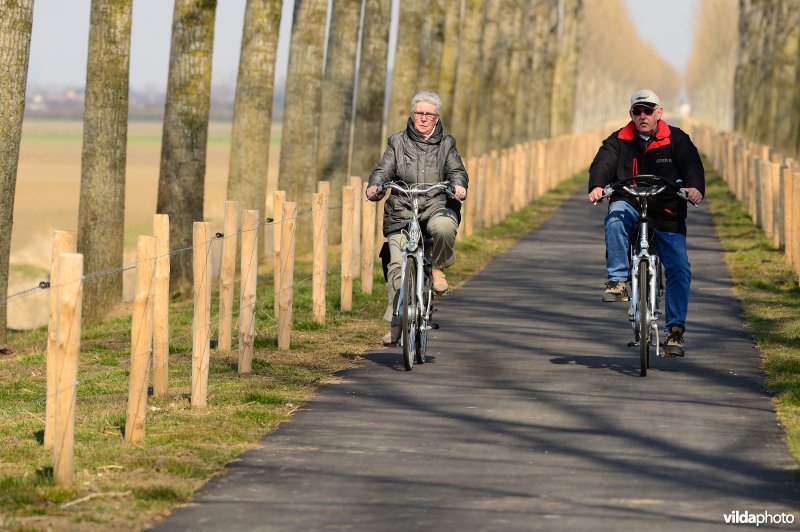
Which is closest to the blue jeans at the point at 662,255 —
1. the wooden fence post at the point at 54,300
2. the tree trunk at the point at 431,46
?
the wooden fence post at the point at 54,300

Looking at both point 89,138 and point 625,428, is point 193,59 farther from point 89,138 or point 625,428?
point 625,428

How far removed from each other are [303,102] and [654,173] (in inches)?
544

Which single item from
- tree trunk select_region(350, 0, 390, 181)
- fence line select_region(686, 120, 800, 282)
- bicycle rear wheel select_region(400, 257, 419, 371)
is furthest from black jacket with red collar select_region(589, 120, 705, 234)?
tree trunk select_region(350, 0, 390, 181)

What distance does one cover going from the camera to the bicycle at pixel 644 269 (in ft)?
40.2

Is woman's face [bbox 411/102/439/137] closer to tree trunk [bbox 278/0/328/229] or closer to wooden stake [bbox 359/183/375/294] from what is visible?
wooden stake [bbox 359/183/375/294]

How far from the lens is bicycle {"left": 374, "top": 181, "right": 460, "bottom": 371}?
12594 millimetres

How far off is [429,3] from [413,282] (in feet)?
73.9

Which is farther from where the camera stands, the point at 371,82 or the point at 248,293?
the point at 371,82

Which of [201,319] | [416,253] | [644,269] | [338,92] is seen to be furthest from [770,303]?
[338,92]

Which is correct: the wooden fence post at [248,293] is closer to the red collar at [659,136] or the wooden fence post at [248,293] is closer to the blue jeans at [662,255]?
the blue jeans at [662,255]

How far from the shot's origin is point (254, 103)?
23.8 metres

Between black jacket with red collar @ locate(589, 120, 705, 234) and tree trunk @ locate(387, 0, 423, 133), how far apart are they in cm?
1807

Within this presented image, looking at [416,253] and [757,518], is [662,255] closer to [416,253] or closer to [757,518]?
[416,253]

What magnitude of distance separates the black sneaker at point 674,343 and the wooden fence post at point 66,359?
5.81 m
